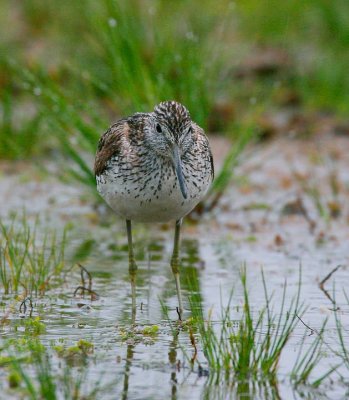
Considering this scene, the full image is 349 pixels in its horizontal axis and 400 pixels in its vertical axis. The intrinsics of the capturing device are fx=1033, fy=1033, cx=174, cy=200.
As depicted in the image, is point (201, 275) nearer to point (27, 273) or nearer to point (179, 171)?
point (27, 273)

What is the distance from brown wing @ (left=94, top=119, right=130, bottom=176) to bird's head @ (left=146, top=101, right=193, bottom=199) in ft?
1.59

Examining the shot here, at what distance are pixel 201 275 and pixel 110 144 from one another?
1.53m

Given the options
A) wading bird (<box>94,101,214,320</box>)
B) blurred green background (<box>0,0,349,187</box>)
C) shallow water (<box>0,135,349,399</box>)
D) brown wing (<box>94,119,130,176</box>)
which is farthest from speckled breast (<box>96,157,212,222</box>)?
blurred green background (<box>0,0,349,187</box>)

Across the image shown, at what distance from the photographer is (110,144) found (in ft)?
26.1

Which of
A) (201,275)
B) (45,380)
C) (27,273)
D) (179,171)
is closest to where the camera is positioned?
(45,380)

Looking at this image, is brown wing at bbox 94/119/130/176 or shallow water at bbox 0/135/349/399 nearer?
shallow water at bbox 0/135/349/399

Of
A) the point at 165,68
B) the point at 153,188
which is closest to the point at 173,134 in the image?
the point at 153,188

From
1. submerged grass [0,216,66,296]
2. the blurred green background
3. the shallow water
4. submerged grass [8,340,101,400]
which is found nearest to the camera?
submerged grass [8,340,101,400]

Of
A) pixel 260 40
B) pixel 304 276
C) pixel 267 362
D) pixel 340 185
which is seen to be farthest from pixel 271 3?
pixel 267 362

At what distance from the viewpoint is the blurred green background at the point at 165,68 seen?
10320 millimetres

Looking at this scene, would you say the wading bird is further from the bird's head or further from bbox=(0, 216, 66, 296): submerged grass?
bbox=(0, 216, 66, 296): submerged grass

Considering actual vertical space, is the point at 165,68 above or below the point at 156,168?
above

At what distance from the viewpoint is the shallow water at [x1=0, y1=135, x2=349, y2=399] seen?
5.94m

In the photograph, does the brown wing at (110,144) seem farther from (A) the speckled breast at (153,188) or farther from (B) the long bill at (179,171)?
(B) the long bill at (179,171)
